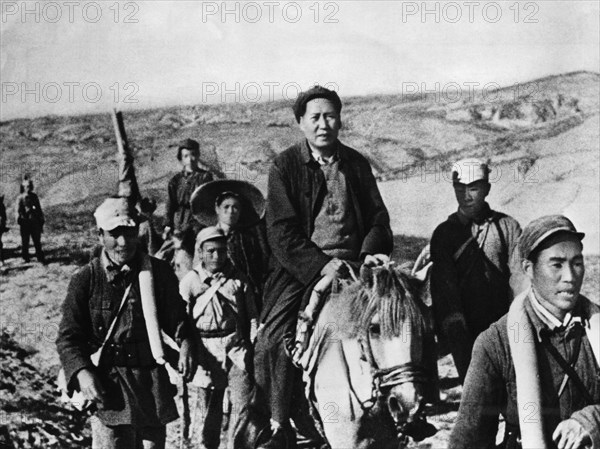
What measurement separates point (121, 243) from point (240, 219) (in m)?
0.77

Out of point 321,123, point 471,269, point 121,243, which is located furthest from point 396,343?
point 121,243

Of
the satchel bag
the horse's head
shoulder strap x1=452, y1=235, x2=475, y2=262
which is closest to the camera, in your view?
the horse's head

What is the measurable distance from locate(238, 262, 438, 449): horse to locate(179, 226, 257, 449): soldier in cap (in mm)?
447

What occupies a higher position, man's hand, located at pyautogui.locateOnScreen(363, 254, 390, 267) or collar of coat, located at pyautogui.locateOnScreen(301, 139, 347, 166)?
collar of coat, located at pyautogui.locateOnScreen(301, 139, 347, 166)

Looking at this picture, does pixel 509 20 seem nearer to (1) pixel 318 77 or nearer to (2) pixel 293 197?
(1) pixel 318 77

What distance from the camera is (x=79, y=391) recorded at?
25.3ft

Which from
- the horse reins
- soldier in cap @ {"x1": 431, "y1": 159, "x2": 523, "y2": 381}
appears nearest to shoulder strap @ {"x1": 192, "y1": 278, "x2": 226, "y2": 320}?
the horse reins

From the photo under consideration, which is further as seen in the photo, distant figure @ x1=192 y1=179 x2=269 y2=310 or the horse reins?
distant figure @ x1=192 y1=179 x2=269 y2=310

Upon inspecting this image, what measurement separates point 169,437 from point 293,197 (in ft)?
5.46

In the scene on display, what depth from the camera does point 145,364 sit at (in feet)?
25.1

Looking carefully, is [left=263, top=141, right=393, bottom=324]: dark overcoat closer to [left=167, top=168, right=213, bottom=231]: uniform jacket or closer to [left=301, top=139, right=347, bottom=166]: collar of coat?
[left=301, top=139, right=347, bottom=166]: collar of coat

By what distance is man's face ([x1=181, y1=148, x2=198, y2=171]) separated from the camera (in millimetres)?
8227

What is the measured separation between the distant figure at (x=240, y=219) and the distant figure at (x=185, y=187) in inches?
3.3

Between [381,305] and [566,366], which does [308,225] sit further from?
[566,366]
